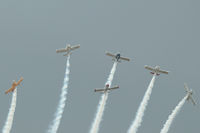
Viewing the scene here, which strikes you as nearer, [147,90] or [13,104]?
[13,104]

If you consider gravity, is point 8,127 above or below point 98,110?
below

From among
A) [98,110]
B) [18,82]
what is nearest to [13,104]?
[18,82]

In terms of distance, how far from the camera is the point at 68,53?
195 meters

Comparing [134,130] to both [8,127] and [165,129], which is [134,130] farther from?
[8,127]

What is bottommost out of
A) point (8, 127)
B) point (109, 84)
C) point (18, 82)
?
point (8, 127)

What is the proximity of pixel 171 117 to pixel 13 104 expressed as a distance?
135 feet

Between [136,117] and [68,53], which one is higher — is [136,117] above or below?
below

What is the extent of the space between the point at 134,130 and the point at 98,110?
10689mm

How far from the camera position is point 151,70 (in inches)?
7544

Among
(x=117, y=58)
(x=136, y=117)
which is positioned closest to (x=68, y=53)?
(x=117, y=58)

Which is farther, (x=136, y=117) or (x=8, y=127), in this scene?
(x=136, y=117)

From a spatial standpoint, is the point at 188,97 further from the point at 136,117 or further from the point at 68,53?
the point at 68,53

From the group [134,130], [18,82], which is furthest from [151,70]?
[18,82]

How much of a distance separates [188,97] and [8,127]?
153 ft
